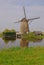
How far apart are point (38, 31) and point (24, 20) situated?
14093mm

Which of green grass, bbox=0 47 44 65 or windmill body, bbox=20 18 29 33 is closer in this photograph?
green grass, bbox=0 47 44 65

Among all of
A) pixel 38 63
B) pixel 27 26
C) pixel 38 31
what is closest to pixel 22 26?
pixel 27 26

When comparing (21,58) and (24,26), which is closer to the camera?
(21,58)

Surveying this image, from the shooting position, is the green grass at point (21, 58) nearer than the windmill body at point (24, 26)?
Yes

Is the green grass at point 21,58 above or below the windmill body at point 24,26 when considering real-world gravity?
below

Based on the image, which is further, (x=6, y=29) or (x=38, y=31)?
(x=38, y=31)

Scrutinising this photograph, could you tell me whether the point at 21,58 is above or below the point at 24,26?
below

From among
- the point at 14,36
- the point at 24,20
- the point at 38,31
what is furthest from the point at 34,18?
the point at 38,31

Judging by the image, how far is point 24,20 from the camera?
5506 cm

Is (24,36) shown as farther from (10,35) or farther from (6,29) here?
(6,29)

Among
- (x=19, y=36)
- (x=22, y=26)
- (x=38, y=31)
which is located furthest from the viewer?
(x=38, y=31)

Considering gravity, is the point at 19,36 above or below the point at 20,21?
below

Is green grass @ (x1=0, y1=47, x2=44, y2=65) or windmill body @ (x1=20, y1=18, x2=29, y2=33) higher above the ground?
windmill body @ (x1=20, y1=18, x2=29, y2=33)

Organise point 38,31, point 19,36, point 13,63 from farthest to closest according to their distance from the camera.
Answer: point 38,31 → point 19,36 → point 13,63
